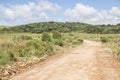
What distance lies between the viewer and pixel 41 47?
28.8 meters

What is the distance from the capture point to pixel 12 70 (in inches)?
673

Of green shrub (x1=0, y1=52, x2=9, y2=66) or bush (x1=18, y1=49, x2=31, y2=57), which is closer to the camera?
green shrub (x1=0, y1=52, x2=9, y2=66)

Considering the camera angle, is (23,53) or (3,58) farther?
(23,53)

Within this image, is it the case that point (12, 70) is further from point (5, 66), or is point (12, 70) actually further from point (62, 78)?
point (62, 78)

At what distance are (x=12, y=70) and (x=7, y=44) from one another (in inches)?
337

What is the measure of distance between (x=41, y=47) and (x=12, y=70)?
464 inches

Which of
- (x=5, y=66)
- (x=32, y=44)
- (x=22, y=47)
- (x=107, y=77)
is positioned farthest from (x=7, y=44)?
(x=107, y=77)

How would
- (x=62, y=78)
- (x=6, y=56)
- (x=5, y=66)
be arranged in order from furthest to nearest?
(x=6, y=56)
(x=5, y=66)
(x=62, y=78)

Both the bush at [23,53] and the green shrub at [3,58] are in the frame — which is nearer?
the green shrub at [3,58]

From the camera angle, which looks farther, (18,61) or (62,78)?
(18,61)

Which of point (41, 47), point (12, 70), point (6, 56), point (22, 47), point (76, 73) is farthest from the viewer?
point (41, 47)

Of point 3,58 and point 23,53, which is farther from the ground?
point 3,58

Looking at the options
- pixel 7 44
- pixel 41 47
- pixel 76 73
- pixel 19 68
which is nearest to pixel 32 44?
pixel 41 47

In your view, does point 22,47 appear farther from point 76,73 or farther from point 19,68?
point 76,73
